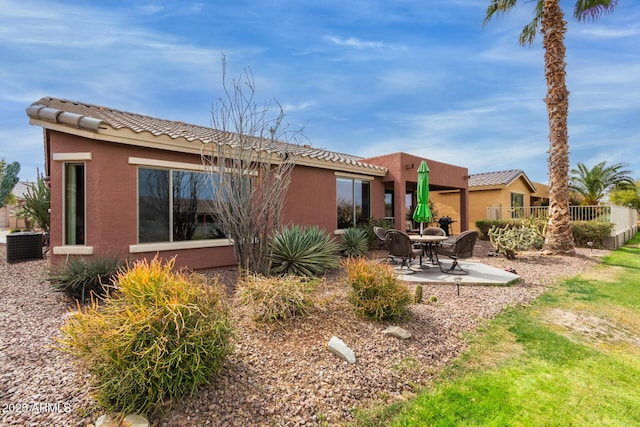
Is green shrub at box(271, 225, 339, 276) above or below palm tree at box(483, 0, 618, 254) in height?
below

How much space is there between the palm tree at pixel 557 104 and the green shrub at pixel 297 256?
35.7 feet

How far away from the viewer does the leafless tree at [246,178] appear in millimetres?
5961

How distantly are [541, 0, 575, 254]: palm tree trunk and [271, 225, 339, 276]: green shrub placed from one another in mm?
10819

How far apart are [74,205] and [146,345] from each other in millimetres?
6376

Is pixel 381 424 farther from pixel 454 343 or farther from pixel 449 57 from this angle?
pixel 449 57

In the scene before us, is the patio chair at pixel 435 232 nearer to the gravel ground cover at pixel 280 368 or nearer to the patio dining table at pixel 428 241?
the patio dining table at pixel 428 241

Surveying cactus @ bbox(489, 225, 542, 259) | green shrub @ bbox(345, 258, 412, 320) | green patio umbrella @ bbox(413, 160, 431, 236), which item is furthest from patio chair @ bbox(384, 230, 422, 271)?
cactus @ bbox(489, 225, 542, 259)

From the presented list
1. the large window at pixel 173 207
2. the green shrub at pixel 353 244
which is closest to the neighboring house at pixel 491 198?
the green shrub at pixel 353 244

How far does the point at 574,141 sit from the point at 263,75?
14.3m

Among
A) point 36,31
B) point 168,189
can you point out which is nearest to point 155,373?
point 168,189

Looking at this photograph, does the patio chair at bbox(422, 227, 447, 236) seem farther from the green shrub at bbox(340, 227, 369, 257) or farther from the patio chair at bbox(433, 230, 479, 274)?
the green shrub at bbox(340, 227, 369, 257)

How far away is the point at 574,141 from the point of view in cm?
1329

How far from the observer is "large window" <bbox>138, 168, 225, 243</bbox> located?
746cm

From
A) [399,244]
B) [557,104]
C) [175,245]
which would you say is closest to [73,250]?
[175,245]
